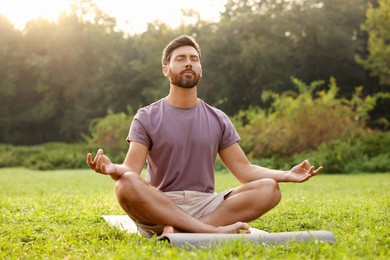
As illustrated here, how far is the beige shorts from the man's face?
904mm

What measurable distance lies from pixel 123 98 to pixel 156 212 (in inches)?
1378

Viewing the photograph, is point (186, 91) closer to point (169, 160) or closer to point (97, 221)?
point (169, 160)

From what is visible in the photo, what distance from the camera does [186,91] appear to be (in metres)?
4.93

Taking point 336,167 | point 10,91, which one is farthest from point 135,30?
point 336,167

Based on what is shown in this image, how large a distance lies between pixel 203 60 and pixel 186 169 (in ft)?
96.8

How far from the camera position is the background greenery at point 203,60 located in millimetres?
33094

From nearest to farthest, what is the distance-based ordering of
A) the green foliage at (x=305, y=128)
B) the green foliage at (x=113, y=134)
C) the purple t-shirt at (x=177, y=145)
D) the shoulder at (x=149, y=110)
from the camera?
the purple t-shirt at (x=177, y=145), the shoulder at (x=149, y=110), the green foliage at (x=305, y=128), the green foliage at (x=113, y=134)

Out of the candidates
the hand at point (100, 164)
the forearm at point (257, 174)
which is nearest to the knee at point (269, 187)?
the forearm at point (257, 174)

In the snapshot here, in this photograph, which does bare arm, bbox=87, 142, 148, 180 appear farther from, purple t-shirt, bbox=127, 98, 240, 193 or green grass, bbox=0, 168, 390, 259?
green grass, bbox=0, 168, 390, 259

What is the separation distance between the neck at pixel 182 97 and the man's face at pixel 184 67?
7cm

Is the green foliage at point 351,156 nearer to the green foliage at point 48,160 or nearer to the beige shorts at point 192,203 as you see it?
the green foliage at point 48,160

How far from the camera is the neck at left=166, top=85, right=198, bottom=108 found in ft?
16.2

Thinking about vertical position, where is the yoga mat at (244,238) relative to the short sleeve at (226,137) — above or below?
below

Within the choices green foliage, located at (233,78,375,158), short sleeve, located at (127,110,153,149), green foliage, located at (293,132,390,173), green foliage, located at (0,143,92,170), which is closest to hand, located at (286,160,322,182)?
short sleeve, located at (127,110,153,149)
